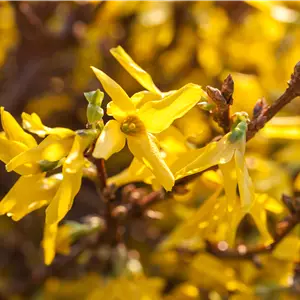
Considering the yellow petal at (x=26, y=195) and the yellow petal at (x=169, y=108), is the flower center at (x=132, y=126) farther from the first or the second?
the yellow petal at (x=26, y=195)

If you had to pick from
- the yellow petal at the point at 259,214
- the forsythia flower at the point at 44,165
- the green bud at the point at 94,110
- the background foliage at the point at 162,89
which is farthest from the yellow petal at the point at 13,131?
the yellow petal at the point at 259,214

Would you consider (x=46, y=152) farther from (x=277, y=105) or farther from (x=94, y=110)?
(x=277, y=105)

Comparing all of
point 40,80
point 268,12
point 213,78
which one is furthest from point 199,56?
point 40,80

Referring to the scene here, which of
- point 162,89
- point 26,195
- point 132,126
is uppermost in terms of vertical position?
point 132,126

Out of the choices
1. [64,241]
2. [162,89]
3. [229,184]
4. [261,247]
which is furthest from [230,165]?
[162,89]

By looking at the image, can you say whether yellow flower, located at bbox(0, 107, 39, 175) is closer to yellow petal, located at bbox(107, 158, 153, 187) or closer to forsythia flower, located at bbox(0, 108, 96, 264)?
forsythia flower, located at bbox(0, 108, 96, 264)

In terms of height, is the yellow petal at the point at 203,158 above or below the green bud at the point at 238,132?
below

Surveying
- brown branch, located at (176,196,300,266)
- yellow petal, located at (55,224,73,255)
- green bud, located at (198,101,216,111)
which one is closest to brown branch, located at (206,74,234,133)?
green bud, located at (198,101,216,111)
